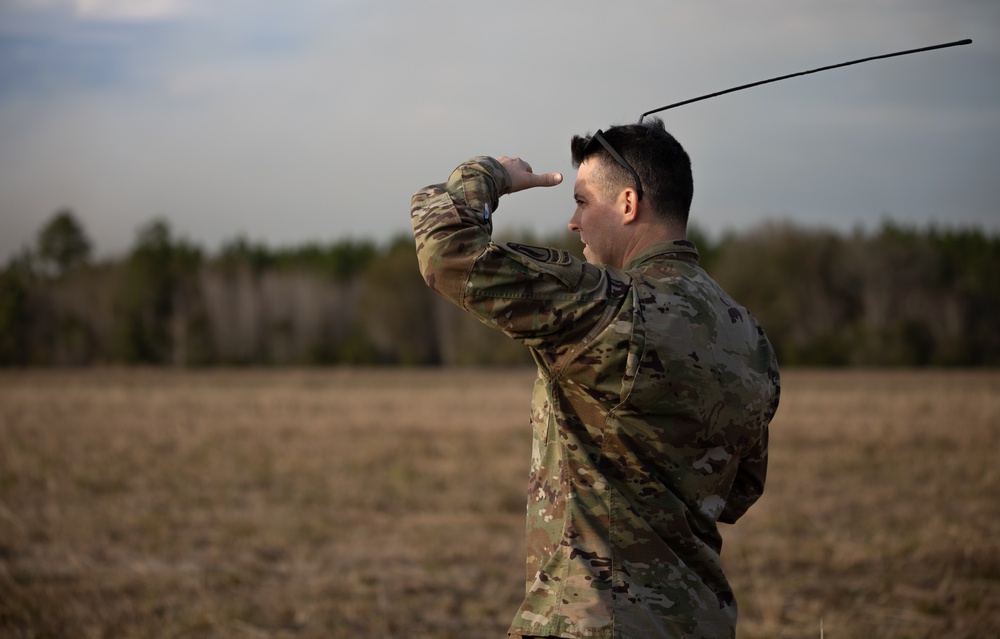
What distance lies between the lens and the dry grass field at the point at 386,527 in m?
7.51

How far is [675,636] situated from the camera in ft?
9.29

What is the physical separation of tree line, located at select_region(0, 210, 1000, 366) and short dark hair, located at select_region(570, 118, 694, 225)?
190 feet

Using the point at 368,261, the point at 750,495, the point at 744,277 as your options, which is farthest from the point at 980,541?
the point at 368,261

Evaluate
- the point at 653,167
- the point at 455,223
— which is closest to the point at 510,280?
the point at 455,223

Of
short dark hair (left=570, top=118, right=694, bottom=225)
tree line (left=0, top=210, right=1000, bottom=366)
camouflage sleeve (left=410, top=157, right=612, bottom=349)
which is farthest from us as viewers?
tree line (left=0, top=210, right=1000, bottom=366)

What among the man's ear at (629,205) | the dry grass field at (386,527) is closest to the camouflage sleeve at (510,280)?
the man's ear at (629,205)

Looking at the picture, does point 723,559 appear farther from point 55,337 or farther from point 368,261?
point 368,261

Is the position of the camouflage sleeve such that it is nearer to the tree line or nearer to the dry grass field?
the dry grass field

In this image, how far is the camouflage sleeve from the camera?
2.72 metres

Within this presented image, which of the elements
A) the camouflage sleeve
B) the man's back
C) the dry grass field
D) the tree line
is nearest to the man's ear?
the man's back

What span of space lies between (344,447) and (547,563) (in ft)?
48.5

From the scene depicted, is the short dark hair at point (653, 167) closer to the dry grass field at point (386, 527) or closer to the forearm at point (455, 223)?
the forearm at point (455, 223)

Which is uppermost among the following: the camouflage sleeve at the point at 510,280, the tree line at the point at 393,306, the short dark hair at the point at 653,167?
the short dark hair at the point at 653,167

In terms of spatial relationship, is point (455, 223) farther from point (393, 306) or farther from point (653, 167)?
point (393, 306)
